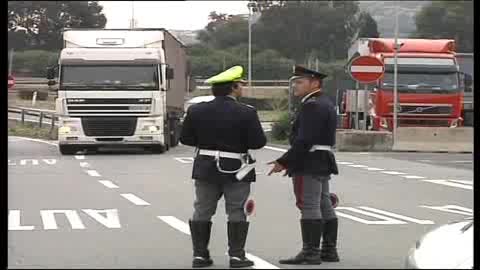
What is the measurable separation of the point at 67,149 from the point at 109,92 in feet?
7.70

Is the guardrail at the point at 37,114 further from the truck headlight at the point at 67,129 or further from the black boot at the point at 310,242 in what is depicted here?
the black boot at the point at 310,242

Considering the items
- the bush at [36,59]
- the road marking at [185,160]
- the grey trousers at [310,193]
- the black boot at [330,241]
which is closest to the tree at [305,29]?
the bush at [36,59]

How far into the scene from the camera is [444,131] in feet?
89.6

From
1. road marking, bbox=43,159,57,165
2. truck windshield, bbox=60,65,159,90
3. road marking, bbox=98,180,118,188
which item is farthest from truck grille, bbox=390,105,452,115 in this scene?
road marking, bbox=98,180,118,188

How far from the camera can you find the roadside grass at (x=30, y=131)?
40.3 m

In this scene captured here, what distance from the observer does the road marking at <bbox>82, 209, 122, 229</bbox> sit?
11586mm

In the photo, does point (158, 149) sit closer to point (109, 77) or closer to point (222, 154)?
point (109, 77)

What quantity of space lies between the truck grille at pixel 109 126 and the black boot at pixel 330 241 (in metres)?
17.8

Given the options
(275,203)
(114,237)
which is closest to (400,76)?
(275,203)

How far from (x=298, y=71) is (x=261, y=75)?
195 ft

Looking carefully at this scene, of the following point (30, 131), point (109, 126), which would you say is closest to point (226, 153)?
point (109, 126)

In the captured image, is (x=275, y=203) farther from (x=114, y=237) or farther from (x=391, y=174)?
(x=391, y=174)

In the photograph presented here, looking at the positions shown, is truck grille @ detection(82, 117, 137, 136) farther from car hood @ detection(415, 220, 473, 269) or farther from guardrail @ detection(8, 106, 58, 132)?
car hood @ detection(415, 220, 473, 269)

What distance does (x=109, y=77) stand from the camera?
25922 millimetres
